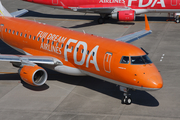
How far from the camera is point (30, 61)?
2389 centimetres

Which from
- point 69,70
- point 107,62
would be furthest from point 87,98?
point 107,62

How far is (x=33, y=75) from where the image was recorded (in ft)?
72.4

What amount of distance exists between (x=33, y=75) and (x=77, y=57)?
11.7 ft

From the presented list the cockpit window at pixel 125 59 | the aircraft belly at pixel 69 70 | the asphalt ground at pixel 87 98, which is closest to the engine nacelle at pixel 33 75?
the asphalt ground at pixel 87 98

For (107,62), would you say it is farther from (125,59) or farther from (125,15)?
(125,15)

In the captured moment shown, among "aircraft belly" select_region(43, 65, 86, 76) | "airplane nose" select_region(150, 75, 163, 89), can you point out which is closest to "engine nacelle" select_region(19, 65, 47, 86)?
"aircraft belly" select_region(43, 65, 86, 76)

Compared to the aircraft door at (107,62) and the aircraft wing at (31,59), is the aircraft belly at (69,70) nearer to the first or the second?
the aircraft wing at (31,59)

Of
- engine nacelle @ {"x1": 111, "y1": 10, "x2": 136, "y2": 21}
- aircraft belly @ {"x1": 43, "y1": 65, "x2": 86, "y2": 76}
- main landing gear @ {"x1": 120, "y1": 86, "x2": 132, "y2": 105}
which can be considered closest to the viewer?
main landing gear @ {"x1": 120, "y1": 86, "x2": 132, "y2": 105}

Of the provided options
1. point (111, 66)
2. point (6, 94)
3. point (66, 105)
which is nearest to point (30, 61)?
point (6, 94)

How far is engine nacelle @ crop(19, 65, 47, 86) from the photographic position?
2212cm

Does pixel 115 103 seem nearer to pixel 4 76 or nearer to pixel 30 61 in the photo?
pixel 30 61

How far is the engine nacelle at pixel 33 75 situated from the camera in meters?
22.1

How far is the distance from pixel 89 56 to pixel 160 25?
72.6ft

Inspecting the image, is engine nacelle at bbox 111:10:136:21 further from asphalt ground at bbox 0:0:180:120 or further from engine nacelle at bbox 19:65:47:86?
engine nacelle at bbox 19:65:47:86
